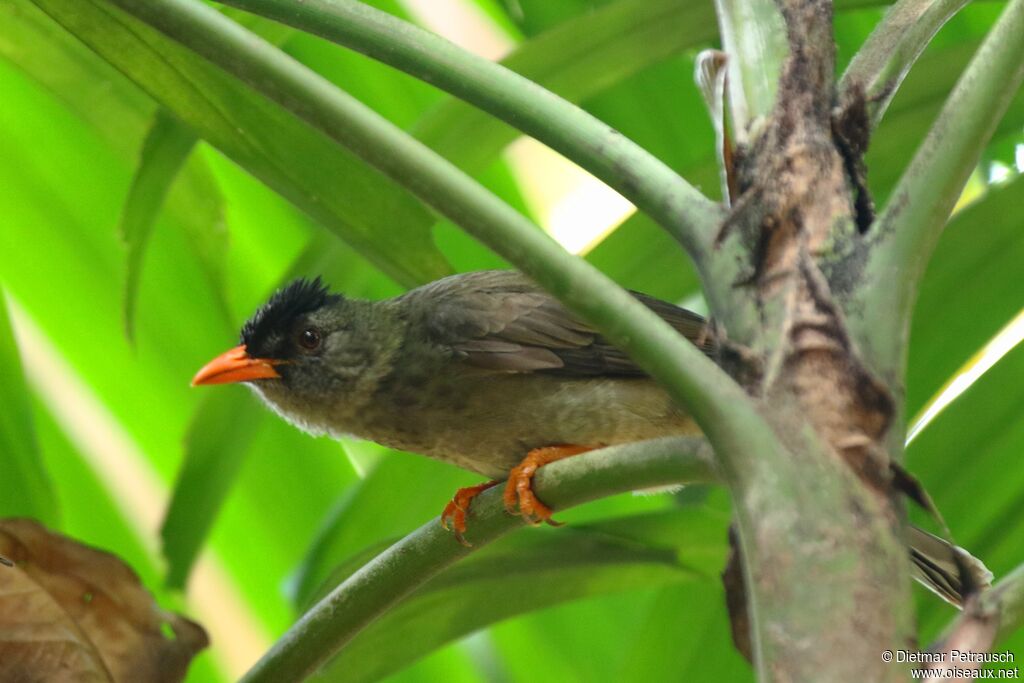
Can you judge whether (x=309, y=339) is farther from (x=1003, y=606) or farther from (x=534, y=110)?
(x=1003, y=606)

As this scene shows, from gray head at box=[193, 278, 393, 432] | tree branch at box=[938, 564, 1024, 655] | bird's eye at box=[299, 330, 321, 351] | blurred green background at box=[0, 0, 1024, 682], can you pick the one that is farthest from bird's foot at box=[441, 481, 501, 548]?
tree branch at box=[938, 564, 1024, 655]

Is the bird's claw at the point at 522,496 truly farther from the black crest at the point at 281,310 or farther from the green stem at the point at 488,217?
the black crest at the point at 281,310

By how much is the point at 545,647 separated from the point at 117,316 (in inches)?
48.2

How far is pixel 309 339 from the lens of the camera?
2658 millimetres

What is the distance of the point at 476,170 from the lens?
2.01m

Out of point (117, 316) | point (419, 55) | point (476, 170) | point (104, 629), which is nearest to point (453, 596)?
point (104, 629)

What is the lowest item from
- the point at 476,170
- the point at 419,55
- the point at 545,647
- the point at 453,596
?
the point at 545,647

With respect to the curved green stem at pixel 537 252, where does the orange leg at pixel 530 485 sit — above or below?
below

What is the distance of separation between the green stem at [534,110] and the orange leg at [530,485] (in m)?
0.41

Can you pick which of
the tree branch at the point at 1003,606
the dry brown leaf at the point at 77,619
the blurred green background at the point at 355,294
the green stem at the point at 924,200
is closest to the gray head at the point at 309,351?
the blurred green background at the point at 355,294

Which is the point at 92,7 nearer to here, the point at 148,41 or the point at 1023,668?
the point at 148,41

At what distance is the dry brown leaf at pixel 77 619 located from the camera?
138cm

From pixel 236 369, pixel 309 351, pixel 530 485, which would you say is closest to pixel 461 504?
pixel 530 485

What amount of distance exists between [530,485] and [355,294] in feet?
4.84
